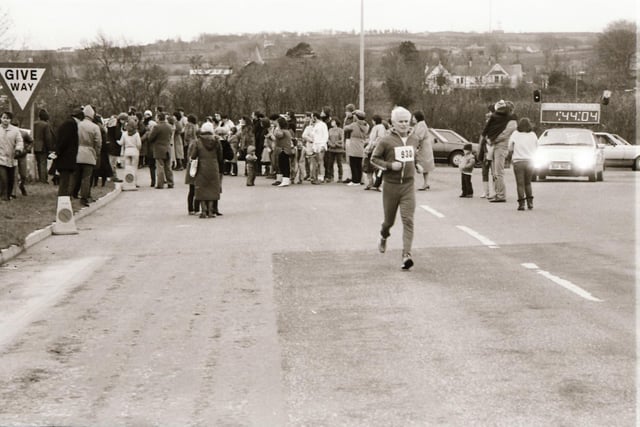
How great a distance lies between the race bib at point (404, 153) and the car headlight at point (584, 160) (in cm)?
1839

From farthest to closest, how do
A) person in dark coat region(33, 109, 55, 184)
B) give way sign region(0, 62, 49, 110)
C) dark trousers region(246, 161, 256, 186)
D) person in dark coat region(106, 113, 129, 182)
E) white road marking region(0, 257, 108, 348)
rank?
person in dark coat region(106, 113, 129, 182)
dark trousers region(246, 161, 256, 186)
person in dark coat region(33, 109, 55, 184)
give way sign region(0, 62, 49, 110)
white road marking region(0, 257, 108, 348)

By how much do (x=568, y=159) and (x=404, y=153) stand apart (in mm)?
18384

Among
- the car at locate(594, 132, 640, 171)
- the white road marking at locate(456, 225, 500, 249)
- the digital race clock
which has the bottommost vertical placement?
the car at locate(594, 132, 640, 171)

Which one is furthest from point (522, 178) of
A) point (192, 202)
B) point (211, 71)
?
point (211, 71)

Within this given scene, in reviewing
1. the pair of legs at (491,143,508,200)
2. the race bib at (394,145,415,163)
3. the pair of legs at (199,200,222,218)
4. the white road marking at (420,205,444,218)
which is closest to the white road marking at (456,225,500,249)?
the white road marking at (420,205,444,218)

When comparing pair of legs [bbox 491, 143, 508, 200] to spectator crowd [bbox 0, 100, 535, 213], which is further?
pair of legs [bbox 491, 143, 508, 200]

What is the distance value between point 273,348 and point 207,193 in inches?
485

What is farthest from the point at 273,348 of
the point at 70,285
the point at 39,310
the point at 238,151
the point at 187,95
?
the point at 187,95

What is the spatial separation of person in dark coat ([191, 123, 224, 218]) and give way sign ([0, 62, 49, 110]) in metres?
3.67

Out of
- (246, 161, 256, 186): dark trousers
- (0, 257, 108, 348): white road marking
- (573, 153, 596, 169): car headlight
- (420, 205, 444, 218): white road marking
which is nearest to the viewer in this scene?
(0, 257, 108, 348): white road marking

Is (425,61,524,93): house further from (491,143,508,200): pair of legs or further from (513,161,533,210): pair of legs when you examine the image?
(513,161,533,210): pair of legs

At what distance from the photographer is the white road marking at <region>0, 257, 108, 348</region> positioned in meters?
10.3

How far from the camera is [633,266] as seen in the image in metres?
13.7

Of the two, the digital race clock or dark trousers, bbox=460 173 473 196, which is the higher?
the digital race clock
